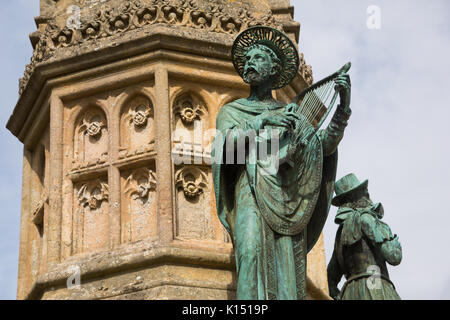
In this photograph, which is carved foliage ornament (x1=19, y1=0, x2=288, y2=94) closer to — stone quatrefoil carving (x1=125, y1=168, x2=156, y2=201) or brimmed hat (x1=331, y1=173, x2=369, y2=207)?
stone quatrefoil carving (x1=125, y1=168, x2=156, y2=201)

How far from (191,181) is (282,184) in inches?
86.0

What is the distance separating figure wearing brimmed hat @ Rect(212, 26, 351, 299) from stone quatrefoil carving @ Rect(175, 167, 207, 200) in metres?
1.57

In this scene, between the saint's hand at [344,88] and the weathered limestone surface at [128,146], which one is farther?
the weathered limestone surface at [128,146]

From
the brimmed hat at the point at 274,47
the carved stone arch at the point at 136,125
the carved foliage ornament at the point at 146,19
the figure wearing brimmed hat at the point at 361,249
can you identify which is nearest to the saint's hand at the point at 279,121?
the brimmed hat at the point at 274,47

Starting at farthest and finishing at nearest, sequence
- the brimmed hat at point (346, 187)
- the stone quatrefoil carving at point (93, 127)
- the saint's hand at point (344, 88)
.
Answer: the stone quatrefoil carving at point (93, 127), the brimmed hat at point (346, 187), the saint's hand at point (344, 88)

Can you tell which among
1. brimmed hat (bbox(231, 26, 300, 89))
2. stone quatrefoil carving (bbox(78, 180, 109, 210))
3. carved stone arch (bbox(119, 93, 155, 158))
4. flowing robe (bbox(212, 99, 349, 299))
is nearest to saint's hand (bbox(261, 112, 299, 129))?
flowing robe (bbox(212, 99, 349, 299))

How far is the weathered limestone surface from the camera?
45.2ft

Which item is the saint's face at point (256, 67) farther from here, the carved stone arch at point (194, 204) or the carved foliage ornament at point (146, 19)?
→ the carved foliage ornament at point (146, 19)

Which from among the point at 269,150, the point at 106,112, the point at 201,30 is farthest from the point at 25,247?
the point at 269,150

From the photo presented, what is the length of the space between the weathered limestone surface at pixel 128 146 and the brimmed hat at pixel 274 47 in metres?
1.54

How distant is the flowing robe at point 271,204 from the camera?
A: 1186cm

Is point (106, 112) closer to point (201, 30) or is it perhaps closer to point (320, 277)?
point (201, 30)

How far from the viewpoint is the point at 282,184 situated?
1234 centimetres

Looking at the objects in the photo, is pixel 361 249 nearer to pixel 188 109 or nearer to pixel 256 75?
pixel 256 75
